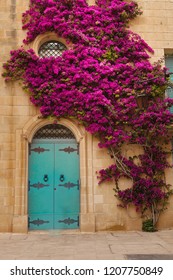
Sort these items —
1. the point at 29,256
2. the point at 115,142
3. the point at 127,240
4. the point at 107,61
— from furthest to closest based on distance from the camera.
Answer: the point at 107,61 < the point at 115,142 < the point at 127,240 < the point at 29,256

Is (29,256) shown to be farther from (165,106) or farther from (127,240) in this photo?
(165,106)

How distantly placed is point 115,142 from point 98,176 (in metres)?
0.98

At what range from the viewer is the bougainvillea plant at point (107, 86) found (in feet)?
24.2

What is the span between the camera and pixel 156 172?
24.6 ft

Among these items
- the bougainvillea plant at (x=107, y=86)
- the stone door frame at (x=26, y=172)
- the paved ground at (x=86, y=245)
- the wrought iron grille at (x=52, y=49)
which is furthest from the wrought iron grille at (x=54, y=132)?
the paved ground at (x=86, y=245)

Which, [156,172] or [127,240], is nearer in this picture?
[127,240]

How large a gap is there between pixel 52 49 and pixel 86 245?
5.41m

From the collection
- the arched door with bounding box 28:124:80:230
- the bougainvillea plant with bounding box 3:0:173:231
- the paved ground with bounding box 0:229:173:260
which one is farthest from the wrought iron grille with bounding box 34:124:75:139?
the paved ground with bounding box 0:229:173:260

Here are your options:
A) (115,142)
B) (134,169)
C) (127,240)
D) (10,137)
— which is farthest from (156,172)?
(10,137)

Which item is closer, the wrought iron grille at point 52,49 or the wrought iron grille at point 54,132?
the wrought iron grille at point 54,132

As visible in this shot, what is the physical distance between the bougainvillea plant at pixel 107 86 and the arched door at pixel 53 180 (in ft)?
2.23

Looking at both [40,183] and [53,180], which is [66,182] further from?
[40,183]

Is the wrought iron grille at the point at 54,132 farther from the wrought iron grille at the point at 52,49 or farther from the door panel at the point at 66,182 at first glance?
the wrought iron grille at the point at 52,49

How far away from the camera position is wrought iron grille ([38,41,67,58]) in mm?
8133
